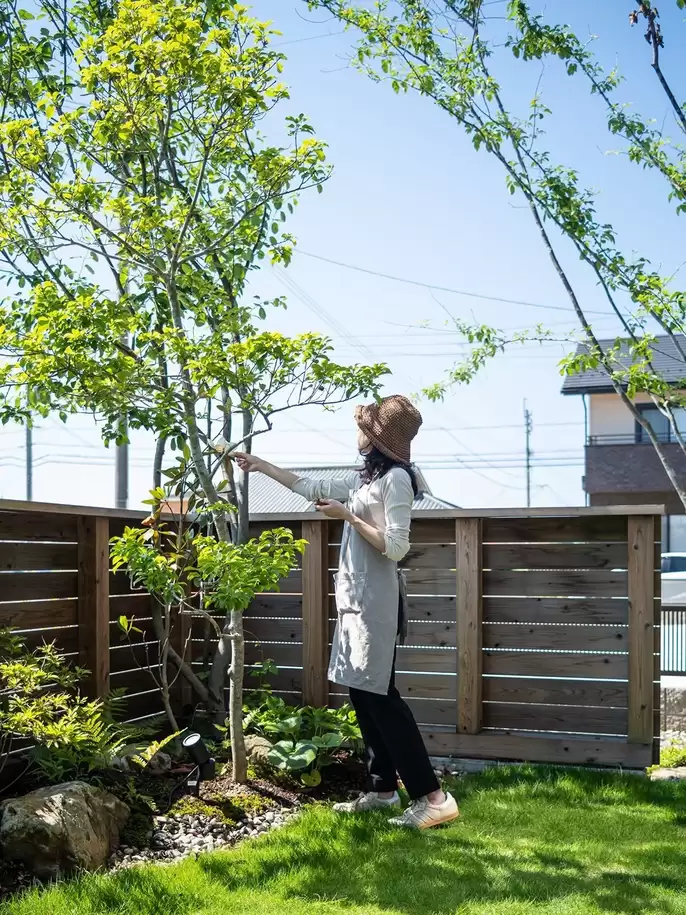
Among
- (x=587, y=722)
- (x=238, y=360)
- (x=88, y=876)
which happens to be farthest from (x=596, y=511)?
(x=88, y=876)

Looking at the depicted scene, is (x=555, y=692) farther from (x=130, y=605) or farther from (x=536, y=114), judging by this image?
(x=536, y=114)

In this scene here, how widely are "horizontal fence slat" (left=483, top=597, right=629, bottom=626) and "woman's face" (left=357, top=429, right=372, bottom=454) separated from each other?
61.9 inches

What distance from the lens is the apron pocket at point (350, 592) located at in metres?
3.76

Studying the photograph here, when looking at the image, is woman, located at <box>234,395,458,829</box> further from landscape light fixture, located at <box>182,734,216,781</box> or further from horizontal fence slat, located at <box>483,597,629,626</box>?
horizontal fence slat, located at <box>483,597,629,626</box>

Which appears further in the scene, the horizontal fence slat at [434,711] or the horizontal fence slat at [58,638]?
the horizontal fence slat at [434,711]

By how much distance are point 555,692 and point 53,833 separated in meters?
2.69

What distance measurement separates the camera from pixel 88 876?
310cm

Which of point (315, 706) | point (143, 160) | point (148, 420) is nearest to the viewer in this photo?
point (148, 420)

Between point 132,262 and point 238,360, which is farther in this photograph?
point 132,262

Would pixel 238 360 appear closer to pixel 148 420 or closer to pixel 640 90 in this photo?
pixel 148 420

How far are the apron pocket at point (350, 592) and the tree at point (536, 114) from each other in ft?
8.32

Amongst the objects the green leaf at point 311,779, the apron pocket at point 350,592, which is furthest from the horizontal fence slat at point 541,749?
the apron pocket at point 350,592

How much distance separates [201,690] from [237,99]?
2966mm

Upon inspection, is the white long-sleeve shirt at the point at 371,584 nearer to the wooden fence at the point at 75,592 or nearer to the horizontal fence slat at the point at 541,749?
the wooden fence at the point at 75,592
